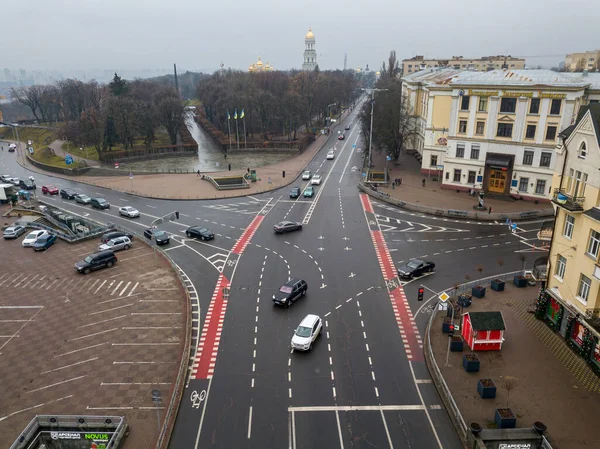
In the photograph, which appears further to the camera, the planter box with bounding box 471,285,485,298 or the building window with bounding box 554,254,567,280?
the planter box with bounding box 471,285,485,298

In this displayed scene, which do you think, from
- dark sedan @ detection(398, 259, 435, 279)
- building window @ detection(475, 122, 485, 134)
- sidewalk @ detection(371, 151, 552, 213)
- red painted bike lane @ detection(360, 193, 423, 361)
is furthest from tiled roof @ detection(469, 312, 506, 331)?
building window @ detection(475, 122, 485, 134)

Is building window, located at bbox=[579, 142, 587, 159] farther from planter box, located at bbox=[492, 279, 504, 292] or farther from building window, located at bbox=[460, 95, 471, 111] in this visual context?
building window, located at bbox=[460, 95, 471, 111]

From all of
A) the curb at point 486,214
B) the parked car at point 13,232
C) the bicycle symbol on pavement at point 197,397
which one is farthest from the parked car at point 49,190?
the bicycle symbol on pavement at point 197,397

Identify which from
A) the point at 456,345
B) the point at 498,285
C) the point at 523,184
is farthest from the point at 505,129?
the point at 456,345

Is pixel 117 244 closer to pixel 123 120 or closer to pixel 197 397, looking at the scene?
pixel 197 397

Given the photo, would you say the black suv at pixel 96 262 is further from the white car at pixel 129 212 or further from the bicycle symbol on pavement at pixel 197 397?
the bicycle symbol on pavement at pixel 197 397

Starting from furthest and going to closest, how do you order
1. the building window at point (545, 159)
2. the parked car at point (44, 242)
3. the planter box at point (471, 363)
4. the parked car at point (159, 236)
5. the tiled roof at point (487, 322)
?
the building window at point (545, 159) → the parked car at point (159, 236) → the parked car at point (44, 242) → the tiled roof at point (487, 322) → the planter box at point (471, 363)

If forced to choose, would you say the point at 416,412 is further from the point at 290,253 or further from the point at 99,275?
the point at 99,275
